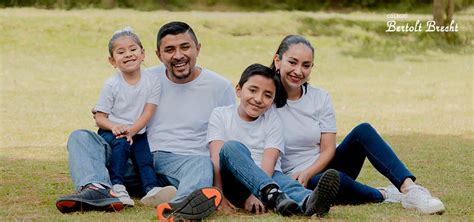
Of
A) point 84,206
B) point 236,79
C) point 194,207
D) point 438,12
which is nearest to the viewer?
point 194,207

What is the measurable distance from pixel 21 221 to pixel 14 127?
6521 mm

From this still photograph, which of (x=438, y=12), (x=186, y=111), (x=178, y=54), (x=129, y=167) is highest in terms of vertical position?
(x=438, y=12)

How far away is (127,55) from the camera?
5.73 metres

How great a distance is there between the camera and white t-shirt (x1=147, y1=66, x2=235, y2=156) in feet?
19.0

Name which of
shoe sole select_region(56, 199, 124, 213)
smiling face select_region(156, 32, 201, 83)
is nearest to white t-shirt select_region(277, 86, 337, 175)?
smiling face select_region(156, 32, 201, 83)

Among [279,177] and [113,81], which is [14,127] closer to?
[113,81]

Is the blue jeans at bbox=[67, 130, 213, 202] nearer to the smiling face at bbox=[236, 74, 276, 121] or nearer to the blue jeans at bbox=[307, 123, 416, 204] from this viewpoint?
the smiling face at bbox=[236, 74, 276, 121]

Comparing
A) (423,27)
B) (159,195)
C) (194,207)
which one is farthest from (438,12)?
(194,207)

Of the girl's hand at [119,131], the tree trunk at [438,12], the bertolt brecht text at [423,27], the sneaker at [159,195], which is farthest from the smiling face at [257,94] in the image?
the bertolt brecht text at [423,27]

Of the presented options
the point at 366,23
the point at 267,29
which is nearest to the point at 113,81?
the point at 267,29

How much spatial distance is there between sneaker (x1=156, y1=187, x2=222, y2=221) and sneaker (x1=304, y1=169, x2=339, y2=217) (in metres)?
0.49

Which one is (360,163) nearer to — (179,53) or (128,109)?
(179,53)

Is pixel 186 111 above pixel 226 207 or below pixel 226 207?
above

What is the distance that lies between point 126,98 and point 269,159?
41.9 inches
